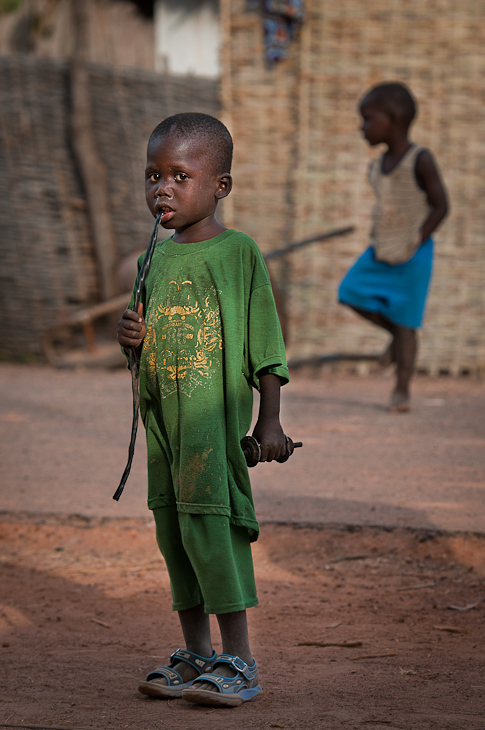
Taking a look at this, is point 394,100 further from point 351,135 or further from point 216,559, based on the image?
point 216,559

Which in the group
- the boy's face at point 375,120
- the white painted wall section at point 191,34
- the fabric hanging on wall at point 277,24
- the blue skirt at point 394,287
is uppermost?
the white painted wall section at point 191,34

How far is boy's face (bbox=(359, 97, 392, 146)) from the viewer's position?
17.6 feet

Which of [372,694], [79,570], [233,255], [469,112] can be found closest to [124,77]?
[469,112]

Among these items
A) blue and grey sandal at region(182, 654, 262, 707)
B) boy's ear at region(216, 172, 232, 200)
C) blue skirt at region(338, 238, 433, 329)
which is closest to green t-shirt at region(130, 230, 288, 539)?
boy's ear at region(216, 172, 232, 200)

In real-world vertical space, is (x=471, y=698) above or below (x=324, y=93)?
below

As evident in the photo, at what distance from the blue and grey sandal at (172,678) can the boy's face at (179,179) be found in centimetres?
110

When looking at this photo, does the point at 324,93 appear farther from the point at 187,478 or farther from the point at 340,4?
the point at 187,478

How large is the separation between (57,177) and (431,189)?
13.1 ft

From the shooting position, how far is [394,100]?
537cm

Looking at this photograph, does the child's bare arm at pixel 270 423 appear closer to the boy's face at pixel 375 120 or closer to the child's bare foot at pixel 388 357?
the boy's face at pixel 375 120

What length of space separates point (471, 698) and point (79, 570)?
1.60 metres

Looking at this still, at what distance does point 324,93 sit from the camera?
7547 mm

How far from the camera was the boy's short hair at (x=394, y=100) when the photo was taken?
17.6 feet

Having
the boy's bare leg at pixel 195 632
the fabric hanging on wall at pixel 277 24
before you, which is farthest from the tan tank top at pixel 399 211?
the boy's bare leg at pixel 195 632
